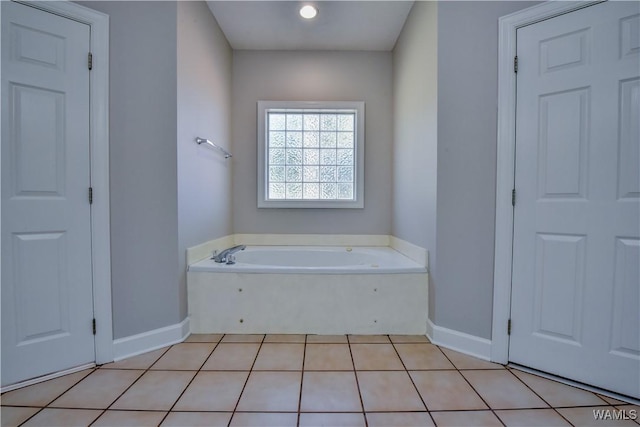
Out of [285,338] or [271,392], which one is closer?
[271,392]

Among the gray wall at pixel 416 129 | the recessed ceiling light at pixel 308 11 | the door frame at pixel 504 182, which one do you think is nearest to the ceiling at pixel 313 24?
the recessed ceiling light at pixel 308 11

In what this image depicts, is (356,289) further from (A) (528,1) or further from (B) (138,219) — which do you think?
(A) (528,1)

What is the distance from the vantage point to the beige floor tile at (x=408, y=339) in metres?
1.94

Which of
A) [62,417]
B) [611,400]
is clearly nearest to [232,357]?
[62,417]

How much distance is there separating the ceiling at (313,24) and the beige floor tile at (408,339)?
246 cm

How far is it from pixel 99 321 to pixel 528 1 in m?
2.98

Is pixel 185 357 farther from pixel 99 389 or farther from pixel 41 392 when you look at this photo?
pixel 41 392

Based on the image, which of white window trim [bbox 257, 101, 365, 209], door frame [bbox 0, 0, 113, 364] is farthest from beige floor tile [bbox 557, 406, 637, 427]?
door frame [bbox 0, 0, 113, 364]

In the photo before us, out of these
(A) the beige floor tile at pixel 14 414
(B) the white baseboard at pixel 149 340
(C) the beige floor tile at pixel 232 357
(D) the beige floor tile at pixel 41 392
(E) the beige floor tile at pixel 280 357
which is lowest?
(D) the beige floor tile at pixel 41 392

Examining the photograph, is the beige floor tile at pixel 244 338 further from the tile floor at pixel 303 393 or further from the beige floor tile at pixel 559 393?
the beige floor tile at pixel 559 393

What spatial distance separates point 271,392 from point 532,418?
117 centimetres

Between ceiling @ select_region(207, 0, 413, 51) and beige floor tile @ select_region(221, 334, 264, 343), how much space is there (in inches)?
97.4

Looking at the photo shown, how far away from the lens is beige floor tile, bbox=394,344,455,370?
1.66 meters

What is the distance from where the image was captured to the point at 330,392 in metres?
1.42
